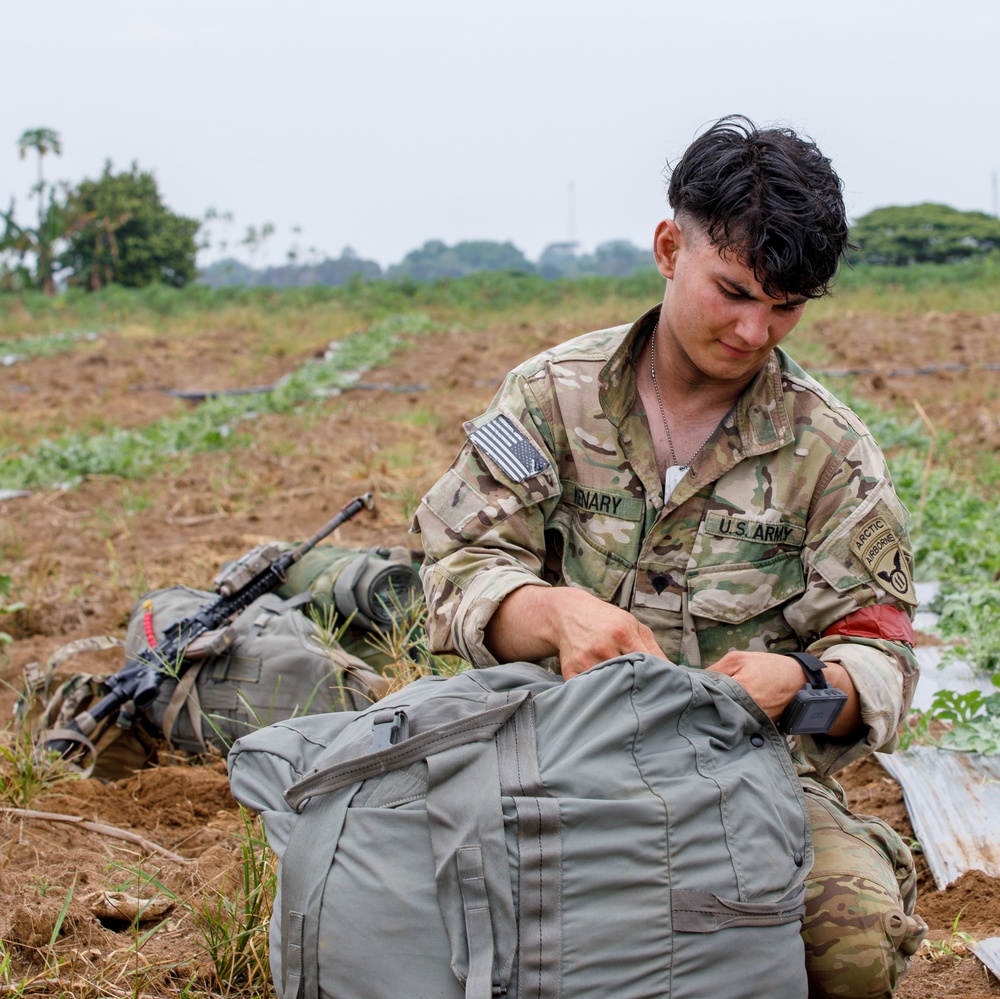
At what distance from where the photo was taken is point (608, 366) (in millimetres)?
2012

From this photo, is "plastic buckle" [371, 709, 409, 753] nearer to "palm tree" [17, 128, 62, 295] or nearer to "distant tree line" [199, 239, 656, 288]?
"palm tree" [17, 128, 62, 295]

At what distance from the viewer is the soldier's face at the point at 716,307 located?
178 cm

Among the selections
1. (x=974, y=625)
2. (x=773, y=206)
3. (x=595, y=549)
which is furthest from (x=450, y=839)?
(x=974, y=625)

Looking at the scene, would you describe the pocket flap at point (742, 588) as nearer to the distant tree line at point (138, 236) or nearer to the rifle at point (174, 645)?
the rifle at point (174, 645)

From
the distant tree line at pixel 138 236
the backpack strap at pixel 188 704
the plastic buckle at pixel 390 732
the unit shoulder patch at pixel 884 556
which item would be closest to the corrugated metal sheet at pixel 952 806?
the unit shoulder patch at pixel 884 556

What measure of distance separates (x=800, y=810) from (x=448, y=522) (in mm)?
741

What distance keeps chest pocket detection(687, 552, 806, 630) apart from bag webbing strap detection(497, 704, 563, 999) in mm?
632

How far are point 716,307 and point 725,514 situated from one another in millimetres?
370

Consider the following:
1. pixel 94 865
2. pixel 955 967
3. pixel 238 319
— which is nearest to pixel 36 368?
pixel 238 319

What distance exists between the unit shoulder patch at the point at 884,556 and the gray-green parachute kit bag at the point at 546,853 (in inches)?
17.1

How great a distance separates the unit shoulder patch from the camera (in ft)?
6.01

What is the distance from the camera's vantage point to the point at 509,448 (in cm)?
194

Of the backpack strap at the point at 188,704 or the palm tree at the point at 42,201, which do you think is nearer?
the backpack strap at the point at 188,704

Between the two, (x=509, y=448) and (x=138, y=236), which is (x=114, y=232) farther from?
(x=509, y=448)
